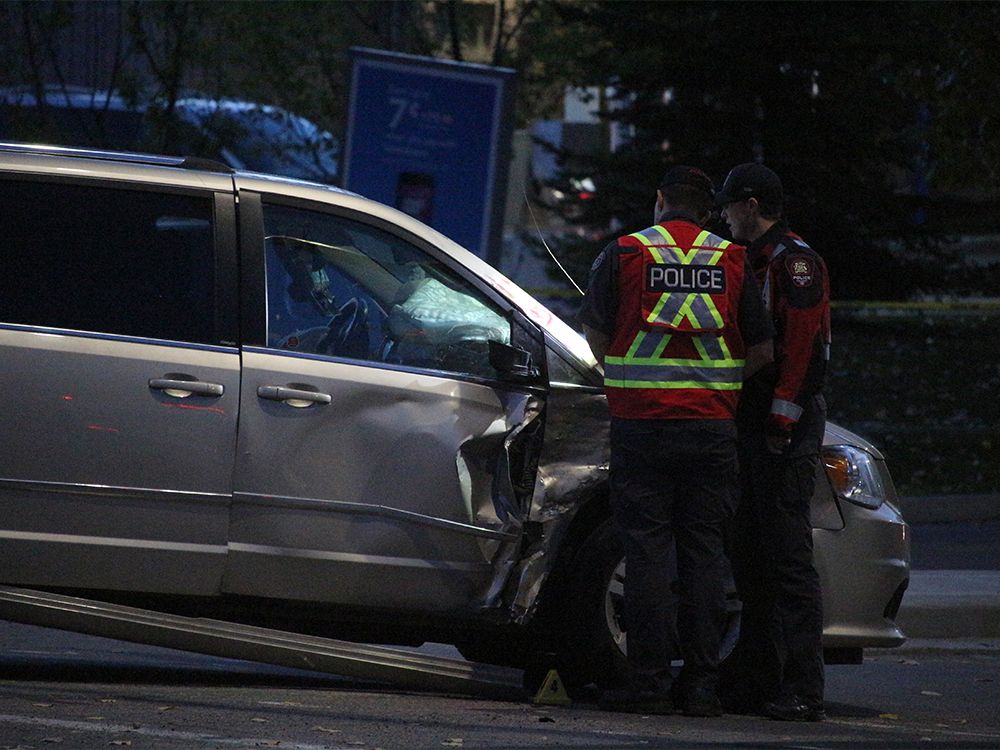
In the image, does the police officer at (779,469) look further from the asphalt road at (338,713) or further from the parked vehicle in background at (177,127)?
the parked vehicle in background at (177,127)

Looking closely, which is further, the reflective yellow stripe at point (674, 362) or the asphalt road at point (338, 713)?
the reflective yellow stripe at point (674, 362)

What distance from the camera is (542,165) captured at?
25094 mm

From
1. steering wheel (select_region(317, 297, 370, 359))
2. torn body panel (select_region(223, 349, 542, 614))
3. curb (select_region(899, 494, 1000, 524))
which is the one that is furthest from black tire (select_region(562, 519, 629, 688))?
curb (select_region(899, 494, 1000, 524))

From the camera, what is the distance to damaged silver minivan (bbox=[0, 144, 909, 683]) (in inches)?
229

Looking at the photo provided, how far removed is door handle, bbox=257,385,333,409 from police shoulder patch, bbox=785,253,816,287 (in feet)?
5.20

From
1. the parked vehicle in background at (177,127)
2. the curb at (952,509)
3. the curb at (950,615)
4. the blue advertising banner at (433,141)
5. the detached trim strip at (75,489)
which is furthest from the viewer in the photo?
the parked vehicle in background at (177,127)

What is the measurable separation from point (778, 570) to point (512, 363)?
1.14 m

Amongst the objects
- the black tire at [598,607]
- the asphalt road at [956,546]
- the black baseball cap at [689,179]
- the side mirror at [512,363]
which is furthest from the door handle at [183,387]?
the asphalt road at [956,546]

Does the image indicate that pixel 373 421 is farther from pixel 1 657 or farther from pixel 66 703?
pixel 1 657

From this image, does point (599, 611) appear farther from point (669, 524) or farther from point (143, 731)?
point (143, 731)

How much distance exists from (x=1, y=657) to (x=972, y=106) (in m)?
9.62

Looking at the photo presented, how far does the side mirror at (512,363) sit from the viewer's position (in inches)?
237

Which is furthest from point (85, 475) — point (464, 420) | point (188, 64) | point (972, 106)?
point (972, 106)

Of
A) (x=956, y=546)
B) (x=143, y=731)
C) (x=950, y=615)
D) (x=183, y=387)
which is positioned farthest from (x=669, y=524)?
(x=956, y=546)
